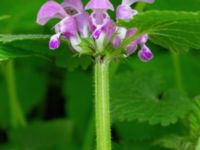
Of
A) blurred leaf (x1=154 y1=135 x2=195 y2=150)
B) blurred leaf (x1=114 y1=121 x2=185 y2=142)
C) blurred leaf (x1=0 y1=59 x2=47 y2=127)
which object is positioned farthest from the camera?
blurred leaf (x1=0 y1=59 x2=47 y2=127)

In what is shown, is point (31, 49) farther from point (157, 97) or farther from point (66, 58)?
point (157, 97)

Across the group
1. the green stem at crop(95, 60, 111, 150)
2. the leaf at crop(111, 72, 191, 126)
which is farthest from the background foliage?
the green stem at crop(95, 60, 111, 150)

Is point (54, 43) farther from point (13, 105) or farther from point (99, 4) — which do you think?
point (13, 105)

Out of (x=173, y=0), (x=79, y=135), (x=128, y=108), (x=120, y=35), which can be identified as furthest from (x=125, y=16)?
(x=79, y=135)

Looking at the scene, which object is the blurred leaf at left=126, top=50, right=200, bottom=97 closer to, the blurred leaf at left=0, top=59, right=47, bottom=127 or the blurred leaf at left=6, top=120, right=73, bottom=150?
the blurred leaf at left=6, top=120, right=73, bottom=150

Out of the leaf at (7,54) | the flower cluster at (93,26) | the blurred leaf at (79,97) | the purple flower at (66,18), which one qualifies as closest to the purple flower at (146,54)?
the flower cluster at (93,26)
